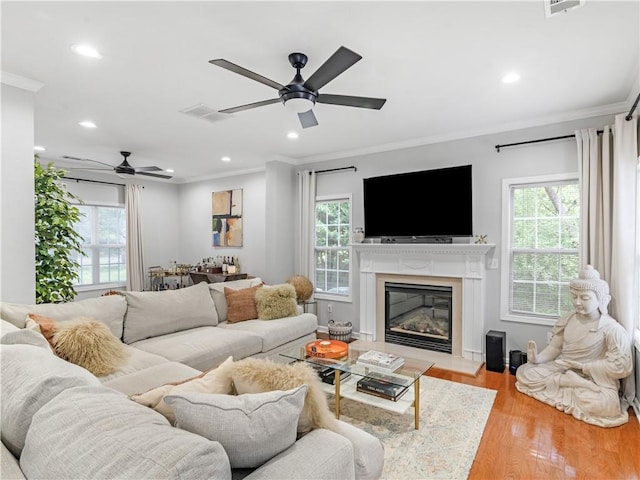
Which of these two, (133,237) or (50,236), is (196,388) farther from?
(133,237)

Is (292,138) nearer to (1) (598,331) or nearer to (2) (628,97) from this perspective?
(2) (628,97)

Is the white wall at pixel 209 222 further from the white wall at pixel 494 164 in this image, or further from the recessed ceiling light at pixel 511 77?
the recessed ceiling light at pixel 511 77

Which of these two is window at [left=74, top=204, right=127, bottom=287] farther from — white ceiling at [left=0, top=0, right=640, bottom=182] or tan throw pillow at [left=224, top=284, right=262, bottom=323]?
tan throw pillow at [left=224, top=284, right=262, bottom=323]

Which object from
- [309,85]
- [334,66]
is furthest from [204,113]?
[334,66]

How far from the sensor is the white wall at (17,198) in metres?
2.68

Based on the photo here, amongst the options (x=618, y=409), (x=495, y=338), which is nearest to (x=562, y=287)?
(x=495, y=338)

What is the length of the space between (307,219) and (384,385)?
3.24 m

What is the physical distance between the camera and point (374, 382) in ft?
9.05

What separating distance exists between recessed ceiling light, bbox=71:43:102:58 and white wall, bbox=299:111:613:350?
11.1ft

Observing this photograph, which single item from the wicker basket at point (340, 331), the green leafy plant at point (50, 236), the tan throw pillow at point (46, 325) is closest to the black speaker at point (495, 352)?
the wicker basket at point (340, 331)

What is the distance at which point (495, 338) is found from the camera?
3770mm

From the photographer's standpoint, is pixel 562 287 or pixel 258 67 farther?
pixel 562 287

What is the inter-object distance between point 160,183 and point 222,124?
3.80 meters

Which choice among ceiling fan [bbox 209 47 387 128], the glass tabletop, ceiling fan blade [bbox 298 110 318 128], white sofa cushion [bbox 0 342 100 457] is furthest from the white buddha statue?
white sofa cushion [bbox 0 342 100 457]
